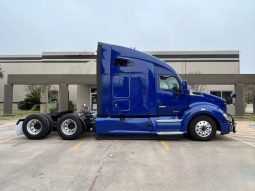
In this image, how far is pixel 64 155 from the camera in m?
9.84

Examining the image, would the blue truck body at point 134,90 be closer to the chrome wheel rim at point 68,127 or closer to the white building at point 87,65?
the chrome wheel rim at point 68,127

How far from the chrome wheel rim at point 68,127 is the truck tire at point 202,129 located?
13.6 feet

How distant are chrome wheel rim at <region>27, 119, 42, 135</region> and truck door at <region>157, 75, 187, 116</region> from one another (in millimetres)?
4360

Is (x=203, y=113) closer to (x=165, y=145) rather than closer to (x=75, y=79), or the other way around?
(x=165, y=145)

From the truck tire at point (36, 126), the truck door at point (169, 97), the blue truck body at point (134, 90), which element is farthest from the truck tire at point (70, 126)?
the truck door at point (169, 97)

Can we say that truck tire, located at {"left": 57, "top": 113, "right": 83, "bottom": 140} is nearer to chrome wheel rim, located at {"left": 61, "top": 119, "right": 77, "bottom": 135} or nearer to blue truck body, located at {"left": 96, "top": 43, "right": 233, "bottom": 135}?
chrome wheel rim, located at {"left": 61, "top": 119, "right": 77, "bottom": 135}

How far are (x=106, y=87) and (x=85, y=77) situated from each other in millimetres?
18694

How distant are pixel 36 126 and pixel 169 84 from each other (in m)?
5.09

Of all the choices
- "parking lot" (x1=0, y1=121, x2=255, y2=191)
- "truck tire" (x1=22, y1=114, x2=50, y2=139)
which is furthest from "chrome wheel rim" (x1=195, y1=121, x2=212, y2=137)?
"truck tire" (x1=22, y1=114, x2=50, y2=139)

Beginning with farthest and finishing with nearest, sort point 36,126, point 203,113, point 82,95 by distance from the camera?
point 82,95
point 36,126
point 203,113

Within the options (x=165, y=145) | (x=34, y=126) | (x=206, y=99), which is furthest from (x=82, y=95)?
(x=165, y=145)

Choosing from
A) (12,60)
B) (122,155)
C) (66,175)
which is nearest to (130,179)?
(66,175)

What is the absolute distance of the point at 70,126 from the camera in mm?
13125

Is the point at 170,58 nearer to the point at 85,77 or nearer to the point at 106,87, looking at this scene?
the point at 85,77
